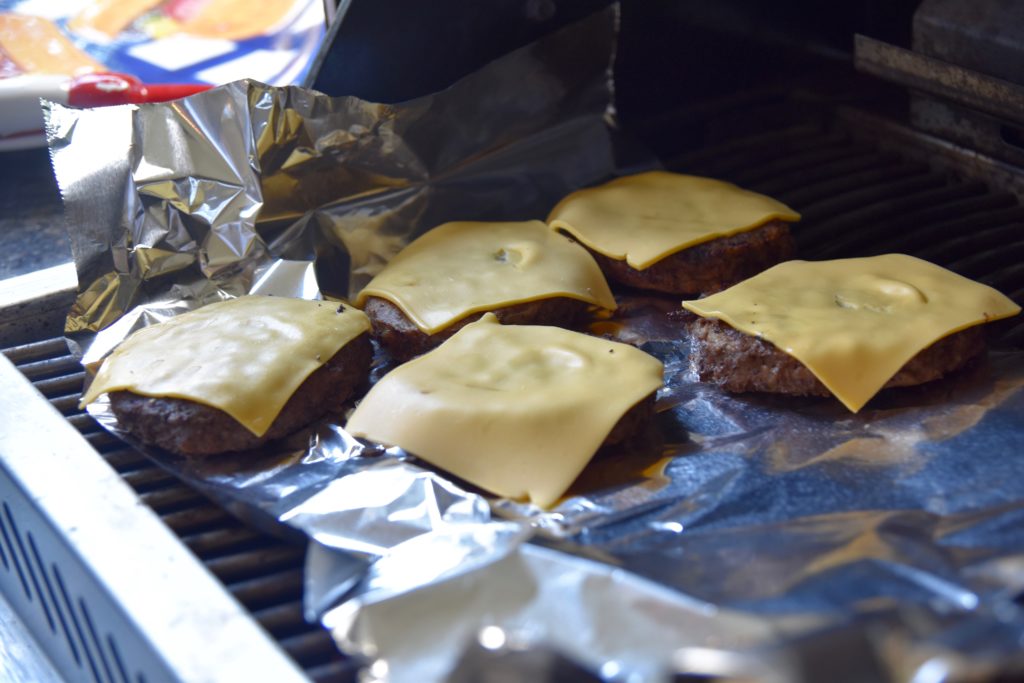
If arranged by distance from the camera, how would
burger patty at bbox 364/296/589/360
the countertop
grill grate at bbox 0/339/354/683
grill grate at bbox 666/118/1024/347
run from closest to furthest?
grill grate at bbox 0/339/354/683 < burger patty at bbox 364/296/589/360 < grill grate at bbox 666/118/1024/347 < the countertop

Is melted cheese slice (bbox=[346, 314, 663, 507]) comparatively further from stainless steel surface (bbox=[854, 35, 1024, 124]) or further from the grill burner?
stainless steel surface (bbox=[854, 35, 1024, 124])

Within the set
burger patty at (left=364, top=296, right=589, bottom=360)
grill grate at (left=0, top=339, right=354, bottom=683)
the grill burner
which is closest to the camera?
grill grate at (left=0, top=339, right=354, bottom=683)

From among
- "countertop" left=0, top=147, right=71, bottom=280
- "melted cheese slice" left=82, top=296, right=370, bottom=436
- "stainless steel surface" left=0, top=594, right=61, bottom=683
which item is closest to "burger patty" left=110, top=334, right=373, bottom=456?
"melted cheese slice" left=82, top=296, right=370, bottom=436

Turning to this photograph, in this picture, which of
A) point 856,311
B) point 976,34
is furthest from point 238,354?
point 976,34

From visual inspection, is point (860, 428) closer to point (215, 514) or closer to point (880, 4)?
point (215, 514)

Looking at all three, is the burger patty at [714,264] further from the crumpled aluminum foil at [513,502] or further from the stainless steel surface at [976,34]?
the stainless steel surface at [976,34]

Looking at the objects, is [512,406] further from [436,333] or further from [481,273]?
[481,273]
